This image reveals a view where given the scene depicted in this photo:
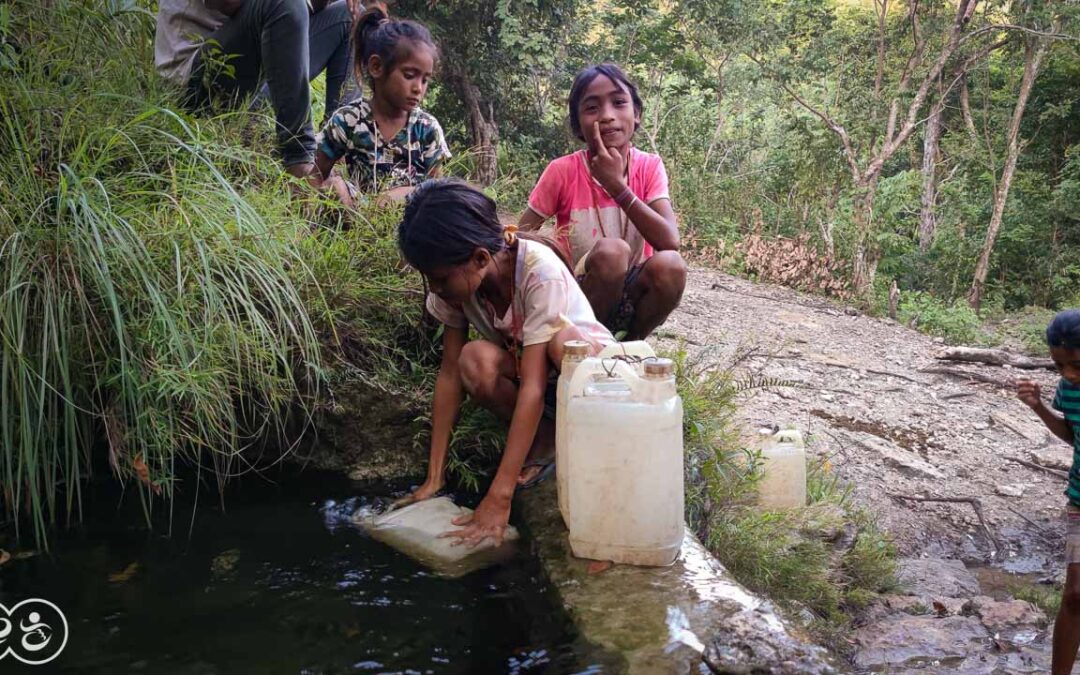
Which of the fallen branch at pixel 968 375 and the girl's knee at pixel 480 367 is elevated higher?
the girl's knee at pixel 480 367

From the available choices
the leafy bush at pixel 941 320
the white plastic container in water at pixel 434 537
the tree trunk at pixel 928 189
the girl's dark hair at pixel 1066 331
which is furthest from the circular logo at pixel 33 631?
the tree trunk at pixel 928 189

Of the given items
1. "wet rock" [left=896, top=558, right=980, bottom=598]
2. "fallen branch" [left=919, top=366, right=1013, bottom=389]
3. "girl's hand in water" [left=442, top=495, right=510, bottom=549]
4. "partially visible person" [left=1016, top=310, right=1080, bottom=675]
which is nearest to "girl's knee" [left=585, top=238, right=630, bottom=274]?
"girl's hand in water" [left=442, top=495, right=510, bottom=549]

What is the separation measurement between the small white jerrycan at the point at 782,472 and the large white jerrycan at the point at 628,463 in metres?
1.53

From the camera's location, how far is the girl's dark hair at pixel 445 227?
7.76 feet

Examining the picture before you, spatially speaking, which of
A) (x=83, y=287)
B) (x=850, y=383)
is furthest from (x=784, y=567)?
(x=850, y=383)

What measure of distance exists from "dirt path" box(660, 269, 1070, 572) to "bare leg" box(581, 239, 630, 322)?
1.59 metres

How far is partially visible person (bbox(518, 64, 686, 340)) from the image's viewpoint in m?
3.02

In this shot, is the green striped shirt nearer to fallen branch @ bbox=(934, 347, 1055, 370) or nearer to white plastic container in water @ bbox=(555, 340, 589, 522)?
white plastic container in water @ bbox=(555, 340, 589, 522)

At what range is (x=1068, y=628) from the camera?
256 cm

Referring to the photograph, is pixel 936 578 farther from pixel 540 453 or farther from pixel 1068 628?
pixel 540 453

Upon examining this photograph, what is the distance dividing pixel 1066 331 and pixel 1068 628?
0.89 metres

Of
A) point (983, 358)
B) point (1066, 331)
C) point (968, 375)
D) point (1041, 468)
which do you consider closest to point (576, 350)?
point (1066, 331)

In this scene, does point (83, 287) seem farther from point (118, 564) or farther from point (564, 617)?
point (564, 617)

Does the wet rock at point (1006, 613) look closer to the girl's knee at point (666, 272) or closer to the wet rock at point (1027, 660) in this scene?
the wet rock at point (1027, 660)
